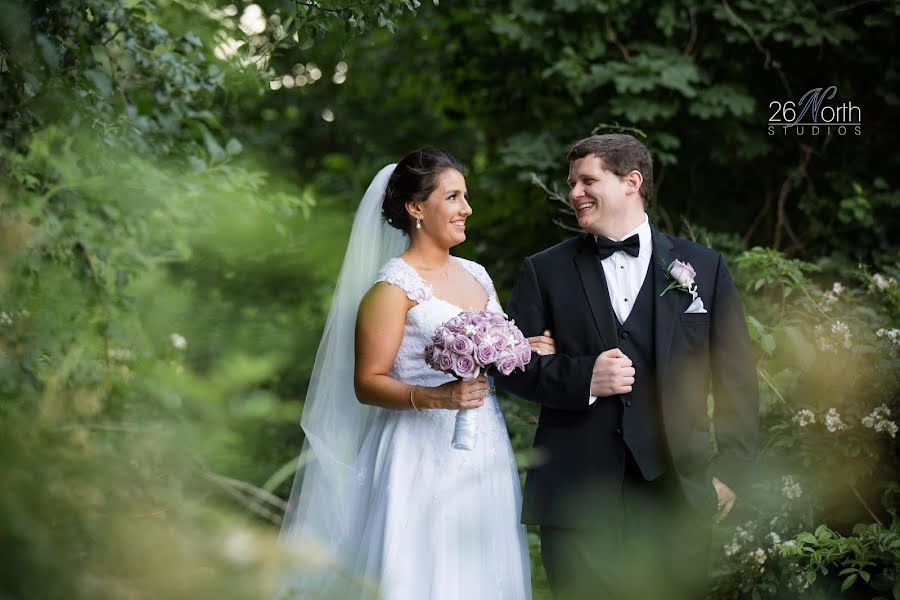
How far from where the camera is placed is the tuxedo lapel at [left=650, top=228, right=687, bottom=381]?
123 inches

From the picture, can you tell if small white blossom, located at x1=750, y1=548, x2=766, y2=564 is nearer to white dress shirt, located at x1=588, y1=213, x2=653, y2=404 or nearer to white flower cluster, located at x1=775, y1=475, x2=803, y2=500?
white flower cluster, located at x1=775, y1=475, x2=803, y2=500

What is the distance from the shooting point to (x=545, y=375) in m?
3.14

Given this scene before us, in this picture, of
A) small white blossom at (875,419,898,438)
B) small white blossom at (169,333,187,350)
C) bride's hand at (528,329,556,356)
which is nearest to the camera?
small white blossom at (169,333,187,350)

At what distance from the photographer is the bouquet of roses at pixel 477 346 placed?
2.92 metres

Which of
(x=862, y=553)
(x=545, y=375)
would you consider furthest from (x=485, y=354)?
(x=862, y=553)

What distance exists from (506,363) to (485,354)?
0.29 feet

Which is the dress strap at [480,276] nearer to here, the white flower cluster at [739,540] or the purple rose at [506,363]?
the purple rose at [506,363]

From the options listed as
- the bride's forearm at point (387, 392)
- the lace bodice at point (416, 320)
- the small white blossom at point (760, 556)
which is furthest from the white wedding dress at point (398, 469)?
the small white blossom at point (760, 556)

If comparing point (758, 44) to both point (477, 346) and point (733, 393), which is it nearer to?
point (733, 393)

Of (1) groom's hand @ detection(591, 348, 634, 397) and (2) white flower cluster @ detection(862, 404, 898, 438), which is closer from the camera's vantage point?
(1) groom's hand @ detection(591, 348, 634, 397)

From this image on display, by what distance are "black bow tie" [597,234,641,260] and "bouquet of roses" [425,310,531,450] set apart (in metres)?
0.47

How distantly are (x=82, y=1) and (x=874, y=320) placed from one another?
3.58 meters

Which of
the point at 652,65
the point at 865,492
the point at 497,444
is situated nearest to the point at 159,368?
the point at 497,444

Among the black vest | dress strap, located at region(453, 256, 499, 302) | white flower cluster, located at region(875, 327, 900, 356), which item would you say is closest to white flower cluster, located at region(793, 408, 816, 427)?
white flower cluster, located at region(875, 327, 900, 356)
